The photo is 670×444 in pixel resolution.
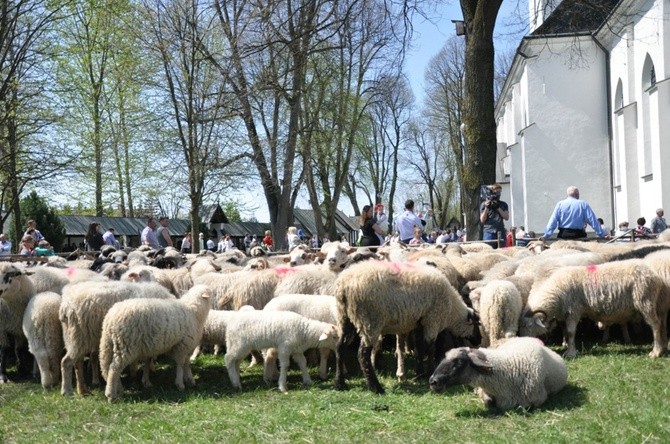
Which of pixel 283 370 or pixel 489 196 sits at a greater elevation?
pixel 489 196

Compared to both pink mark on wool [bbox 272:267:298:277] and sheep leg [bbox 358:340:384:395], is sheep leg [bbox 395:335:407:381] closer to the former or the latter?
sheep leg [bbox 358:340:384:395]

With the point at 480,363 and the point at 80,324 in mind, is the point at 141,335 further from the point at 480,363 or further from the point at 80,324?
the point at 480,363

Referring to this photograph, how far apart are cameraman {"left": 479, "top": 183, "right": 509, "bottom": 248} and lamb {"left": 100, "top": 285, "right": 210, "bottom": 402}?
711 centimetres

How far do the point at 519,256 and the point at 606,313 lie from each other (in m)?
3.73

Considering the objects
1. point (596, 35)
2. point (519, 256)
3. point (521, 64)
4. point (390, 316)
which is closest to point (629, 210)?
point (596, 35)

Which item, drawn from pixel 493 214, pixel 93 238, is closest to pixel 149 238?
pixel 93 238

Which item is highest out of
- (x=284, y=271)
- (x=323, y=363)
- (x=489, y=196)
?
(x=489, y=196)

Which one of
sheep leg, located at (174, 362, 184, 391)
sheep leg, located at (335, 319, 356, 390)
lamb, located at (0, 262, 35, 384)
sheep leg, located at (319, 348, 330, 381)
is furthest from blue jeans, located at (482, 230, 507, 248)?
lamb, located at (0, 262, 35, 384)

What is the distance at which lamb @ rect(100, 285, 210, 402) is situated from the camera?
6.84 m

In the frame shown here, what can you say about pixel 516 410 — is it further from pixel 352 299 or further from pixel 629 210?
pixel 629 210

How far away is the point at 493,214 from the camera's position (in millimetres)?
13945

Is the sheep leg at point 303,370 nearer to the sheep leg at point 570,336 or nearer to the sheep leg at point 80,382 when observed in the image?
the sheep leg at point 80,382

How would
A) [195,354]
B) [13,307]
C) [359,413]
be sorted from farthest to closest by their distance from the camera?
1. [195,354]
2. [13,307]
3. [359,413]

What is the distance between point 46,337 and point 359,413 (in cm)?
367
